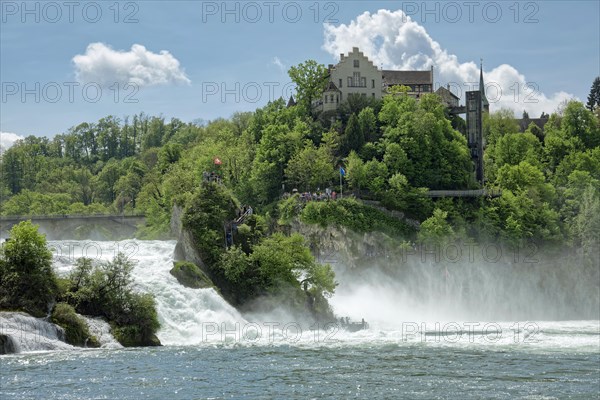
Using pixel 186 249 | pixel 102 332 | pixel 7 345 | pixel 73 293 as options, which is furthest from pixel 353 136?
pixel 7 345

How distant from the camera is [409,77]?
419ft

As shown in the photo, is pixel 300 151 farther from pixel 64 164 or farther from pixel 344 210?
pixel 64 164

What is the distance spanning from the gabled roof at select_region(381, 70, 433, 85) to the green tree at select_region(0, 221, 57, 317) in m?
76.9

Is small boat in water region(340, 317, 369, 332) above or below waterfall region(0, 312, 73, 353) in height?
below

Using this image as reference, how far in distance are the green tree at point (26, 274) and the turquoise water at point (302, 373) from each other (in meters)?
5.93

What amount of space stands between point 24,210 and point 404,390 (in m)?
112

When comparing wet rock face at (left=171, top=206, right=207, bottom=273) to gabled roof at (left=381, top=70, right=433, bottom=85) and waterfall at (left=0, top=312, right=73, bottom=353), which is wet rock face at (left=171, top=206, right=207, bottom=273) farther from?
gabled roof at (left=381, top=70, right=433, bottom=85)

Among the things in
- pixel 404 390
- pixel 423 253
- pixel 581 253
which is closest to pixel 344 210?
pixel 423 253

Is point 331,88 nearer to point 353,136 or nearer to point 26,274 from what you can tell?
point 353,136

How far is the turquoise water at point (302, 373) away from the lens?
41.1 metres

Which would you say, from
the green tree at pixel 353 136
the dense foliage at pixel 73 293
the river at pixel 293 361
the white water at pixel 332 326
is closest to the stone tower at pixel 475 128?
the green tree at pixel 353 136

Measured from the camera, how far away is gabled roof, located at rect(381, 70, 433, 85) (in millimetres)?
126625

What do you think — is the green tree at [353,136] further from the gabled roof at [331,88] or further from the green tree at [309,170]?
the gabled roof at [331,88]

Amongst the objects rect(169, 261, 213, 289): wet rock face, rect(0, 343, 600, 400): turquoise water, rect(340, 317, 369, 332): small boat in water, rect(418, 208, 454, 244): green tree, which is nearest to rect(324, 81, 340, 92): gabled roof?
rect(418, 208, 454, 244): green tree
